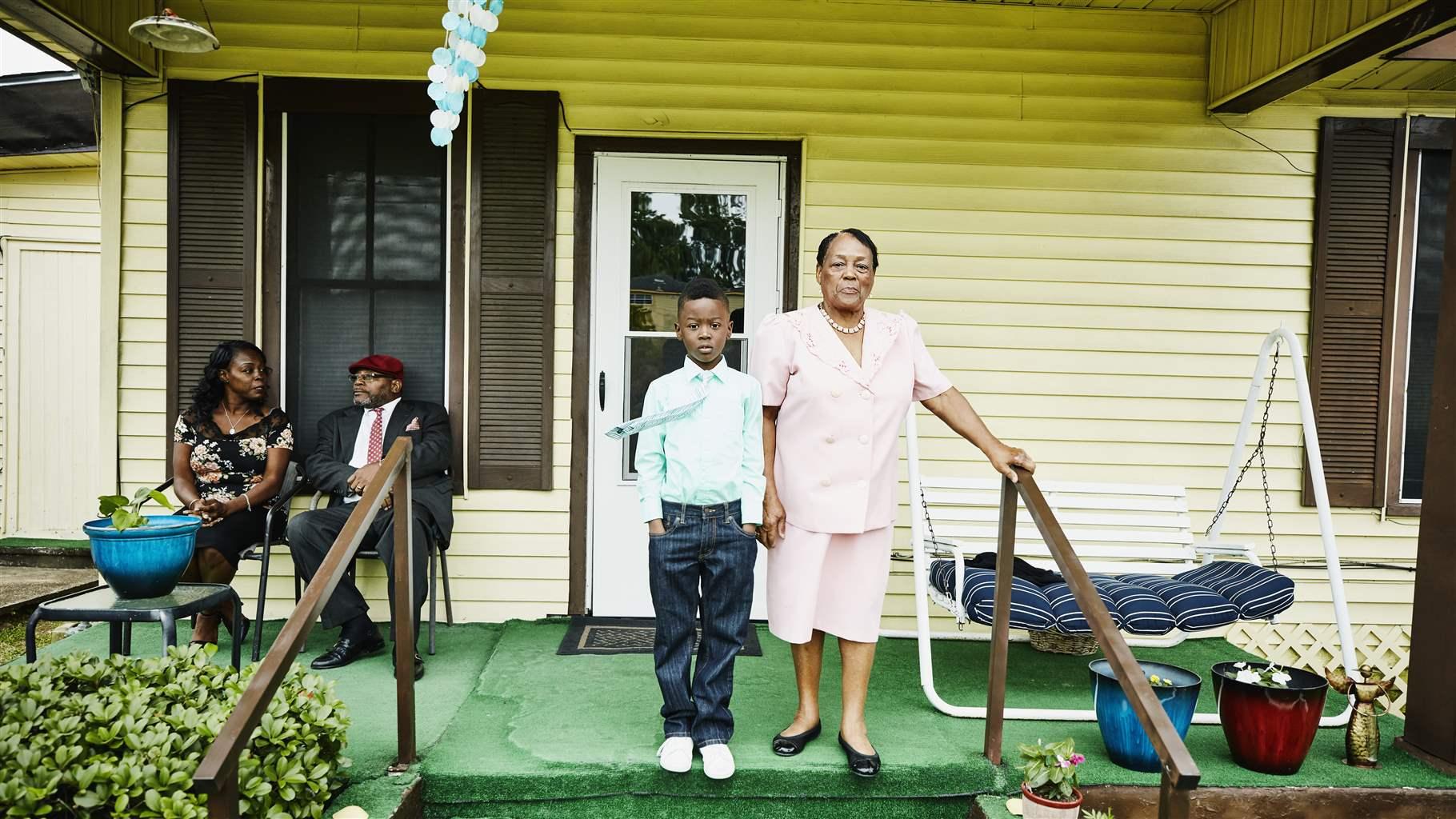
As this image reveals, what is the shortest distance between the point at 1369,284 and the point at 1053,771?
3.30 metres

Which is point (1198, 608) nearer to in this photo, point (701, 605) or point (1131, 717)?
point (1131, 717)

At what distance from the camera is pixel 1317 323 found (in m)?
4.48

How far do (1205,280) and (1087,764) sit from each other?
2633mm

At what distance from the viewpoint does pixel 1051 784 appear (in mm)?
2588

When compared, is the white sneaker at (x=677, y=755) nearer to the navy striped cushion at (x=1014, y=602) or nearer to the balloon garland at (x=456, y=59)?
the navy striped cushion at (x=1014, y=602)

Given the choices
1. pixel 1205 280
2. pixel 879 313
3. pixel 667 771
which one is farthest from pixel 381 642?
pixel 1205 280

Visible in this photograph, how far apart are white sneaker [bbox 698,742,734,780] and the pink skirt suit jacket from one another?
0.37 meters

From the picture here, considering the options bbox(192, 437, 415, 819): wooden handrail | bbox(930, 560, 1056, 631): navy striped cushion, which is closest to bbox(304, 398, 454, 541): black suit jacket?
bbox(192, 437, 415, 819): wooden handrail

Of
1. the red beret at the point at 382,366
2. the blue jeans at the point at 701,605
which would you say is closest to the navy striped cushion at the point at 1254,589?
the blue jeans at the point at 701,605

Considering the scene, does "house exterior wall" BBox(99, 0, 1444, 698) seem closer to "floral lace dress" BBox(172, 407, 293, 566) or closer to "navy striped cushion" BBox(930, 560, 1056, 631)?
"floral lace dress" BBox(172, 407, 293, 566)

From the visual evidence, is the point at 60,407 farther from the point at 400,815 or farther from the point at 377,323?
the point at 400,815

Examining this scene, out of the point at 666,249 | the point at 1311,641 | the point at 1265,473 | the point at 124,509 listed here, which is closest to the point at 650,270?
the point at 666,249

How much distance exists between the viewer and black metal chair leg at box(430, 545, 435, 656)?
12.2 feet

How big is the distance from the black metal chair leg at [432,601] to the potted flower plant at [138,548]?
0.97 m
